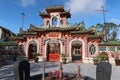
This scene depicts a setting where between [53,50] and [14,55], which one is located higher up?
[53,50]

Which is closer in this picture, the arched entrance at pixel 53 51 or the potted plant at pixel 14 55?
the arched entrance at pixel 53 51

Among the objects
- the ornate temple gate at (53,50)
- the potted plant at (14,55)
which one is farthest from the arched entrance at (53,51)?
the potted plant at (14,55)

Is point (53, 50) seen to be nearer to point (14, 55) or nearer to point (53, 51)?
point (53, 51)

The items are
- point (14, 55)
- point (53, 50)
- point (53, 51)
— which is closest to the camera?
point (14, 55)

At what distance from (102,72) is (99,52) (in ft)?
51.2

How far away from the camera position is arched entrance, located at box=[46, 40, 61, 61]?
843 inches

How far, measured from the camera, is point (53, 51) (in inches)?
878

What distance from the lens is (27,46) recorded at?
22.0 meters

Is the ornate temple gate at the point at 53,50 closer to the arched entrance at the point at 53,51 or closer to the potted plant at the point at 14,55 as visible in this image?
the arched entrance at the point at 53,51

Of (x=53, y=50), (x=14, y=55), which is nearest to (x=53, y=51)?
(x=53, y=50)

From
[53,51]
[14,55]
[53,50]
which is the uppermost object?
[53,50]

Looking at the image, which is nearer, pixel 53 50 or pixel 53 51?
pixel 53 51

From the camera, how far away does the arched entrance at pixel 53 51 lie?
21.4 m

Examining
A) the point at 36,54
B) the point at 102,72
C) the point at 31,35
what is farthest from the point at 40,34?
the point at 102,72
